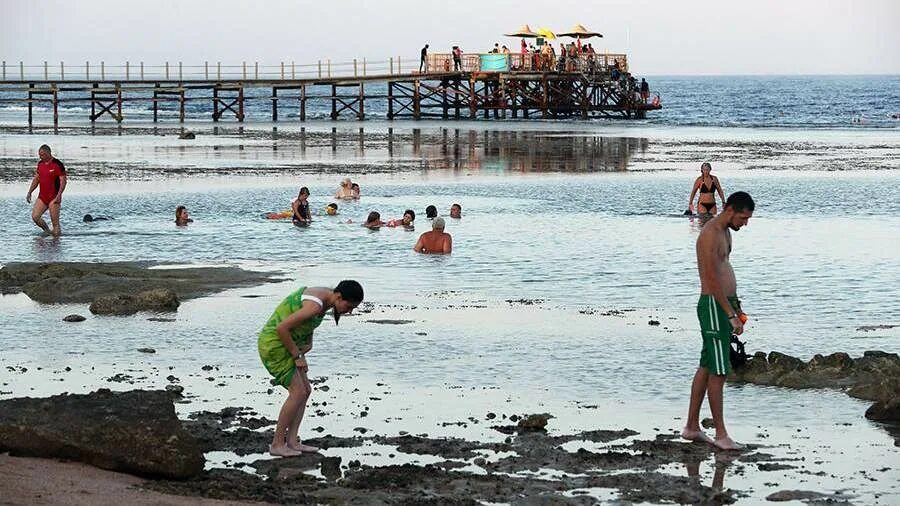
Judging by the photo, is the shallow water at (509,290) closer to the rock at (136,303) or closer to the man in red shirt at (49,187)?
the rock at (136,303)

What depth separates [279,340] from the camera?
30.8ft

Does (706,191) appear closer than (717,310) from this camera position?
No

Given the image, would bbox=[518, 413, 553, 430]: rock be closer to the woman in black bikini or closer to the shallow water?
the shallow water

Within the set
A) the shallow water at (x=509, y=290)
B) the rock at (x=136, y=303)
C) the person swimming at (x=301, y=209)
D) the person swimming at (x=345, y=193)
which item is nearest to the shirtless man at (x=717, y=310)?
the shallow water at (x=509, y=290)

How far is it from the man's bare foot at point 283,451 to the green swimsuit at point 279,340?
16.6 inches

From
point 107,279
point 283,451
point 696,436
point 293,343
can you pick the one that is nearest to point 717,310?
point 696,436

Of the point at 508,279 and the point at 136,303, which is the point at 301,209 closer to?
the point at 508,279

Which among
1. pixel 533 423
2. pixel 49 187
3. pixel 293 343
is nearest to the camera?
pixel 293 343

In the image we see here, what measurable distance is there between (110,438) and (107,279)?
910 cm

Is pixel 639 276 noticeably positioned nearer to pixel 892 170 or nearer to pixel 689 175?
pixel 689 175

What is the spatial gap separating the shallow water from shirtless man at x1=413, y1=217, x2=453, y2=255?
0.28 m

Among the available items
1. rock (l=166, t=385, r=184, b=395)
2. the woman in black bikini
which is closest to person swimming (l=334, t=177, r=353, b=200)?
the woman in black bikini

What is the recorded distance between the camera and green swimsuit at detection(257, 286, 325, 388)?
30.6 ft

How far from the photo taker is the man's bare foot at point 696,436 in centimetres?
998
